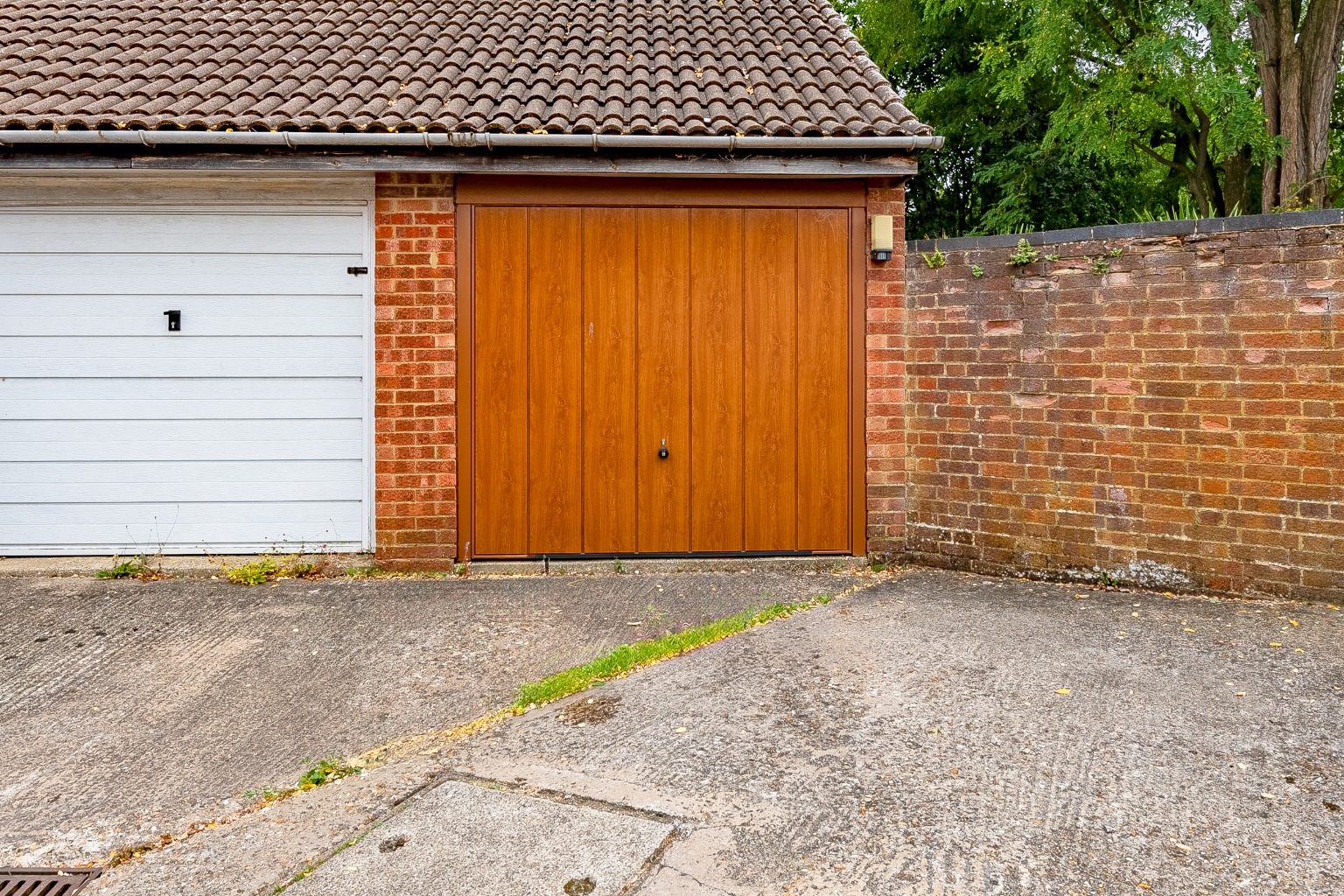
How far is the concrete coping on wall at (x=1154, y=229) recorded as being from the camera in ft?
14.2

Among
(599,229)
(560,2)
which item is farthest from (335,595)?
(560,2)

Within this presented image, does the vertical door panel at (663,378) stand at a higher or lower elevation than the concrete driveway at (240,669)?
higher

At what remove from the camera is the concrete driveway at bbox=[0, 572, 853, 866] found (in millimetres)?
2670

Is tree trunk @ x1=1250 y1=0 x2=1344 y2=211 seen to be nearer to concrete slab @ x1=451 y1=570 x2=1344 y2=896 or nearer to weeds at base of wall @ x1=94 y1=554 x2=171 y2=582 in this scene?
concrete slab @ x1=451 y1=570 x2=1344 y2=896

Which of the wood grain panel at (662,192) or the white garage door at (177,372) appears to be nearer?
the wood grain panel at (662,192)

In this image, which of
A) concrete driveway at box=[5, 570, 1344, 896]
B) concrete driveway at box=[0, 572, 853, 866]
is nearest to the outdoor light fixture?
concrete driveway at box=[0, 572, 853, 866]

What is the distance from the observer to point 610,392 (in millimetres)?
5289

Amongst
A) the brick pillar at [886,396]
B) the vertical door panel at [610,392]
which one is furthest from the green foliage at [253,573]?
the brick pillar at [886,396]

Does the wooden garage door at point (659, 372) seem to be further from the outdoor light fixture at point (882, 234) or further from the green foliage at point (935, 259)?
the green foliage at point (935, 259)

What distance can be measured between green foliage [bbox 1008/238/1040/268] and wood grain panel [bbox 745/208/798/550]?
130cm

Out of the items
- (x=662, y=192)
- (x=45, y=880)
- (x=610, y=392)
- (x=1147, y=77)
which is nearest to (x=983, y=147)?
(x=1147, y=77)

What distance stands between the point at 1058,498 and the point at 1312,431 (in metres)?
1.26

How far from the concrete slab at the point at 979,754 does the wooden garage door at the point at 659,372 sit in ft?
4.36

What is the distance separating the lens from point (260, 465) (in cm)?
539
